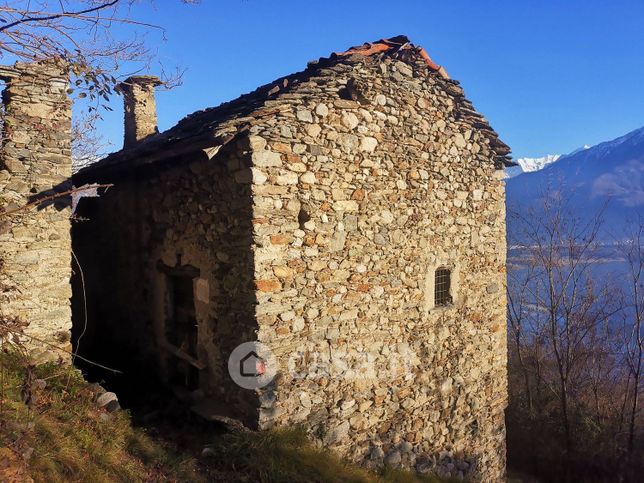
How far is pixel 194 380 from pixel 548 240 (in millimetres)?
12124

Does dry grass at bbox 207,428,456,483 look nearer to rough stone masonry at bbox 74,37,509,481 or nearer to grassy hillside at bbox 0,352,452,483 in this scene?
grassy hillside at bbox 0,352,452,483

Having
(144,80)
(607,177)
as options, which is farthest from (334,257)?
(607,177)

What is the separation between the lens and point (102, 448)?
161 inches

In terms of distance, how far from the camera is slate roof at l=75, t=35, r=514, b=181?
476cm

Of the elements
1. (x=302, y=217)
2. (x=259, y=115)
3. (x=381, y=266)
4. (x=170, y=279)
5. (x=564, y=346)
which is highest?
(x=259, y=115)

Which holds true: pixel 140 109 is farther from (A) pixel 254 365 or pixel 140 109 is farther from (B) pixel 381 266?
(A) pixel 254 365

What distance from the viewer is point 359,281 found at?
18.1 feet

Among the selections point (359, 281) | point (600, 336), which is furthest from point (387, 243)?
point (600, 336)

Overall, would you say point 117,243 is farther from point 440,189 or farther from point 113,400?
point 440,189

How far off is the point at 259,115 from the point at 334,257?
181 cm

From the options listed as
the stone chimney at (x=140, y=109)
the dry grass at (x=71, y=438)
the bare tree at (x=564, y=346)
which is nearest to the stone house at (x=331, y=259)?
the dry grass at (x=71, y=438)

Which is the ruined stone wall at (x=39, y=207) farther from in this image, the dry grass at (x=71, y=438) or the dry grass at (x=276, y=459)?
the dry grass at (x=276, y=459)

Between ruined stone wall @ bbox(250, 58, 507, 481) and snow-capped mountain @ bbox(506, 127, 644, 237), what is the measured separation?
31316 millimetres

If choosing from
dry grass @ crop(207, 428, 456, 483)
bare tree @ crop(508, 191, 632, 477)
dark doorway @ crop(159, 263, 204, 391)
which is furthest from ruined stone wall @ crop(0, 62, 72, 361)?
bare tree @ crop(508, 191, 632, 477)
